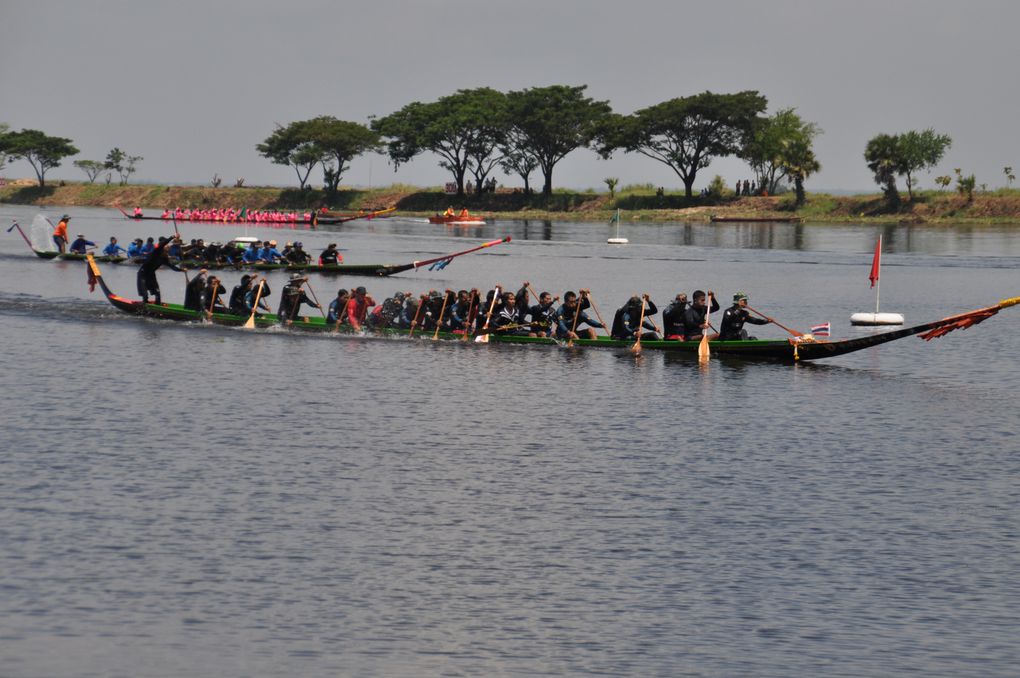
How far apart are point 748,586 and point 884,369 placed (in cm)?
2472

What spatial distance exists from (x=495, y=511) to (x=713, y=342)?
18012 mm

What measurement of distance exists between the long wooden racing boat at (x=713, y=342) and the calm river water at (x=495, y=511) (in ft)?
1.91

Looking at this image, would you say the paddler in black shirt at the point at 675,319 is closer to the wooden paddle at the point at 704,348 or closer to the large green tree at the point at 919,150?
the wooden paddle at the point at 704,348

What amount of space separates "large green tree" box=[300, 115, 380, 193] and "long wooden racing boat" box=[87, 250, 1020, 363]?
126 meters

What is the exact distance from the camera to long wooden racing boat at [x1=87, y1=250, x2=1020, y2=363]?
116ft

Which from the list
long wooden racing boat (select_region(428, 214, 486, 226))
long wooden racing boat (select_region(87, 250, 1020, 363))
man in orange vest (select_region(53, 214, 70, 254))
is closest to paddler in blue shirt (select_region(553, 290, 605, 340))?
long wooden racing boat (select_region(87, 250, 1020, 363))

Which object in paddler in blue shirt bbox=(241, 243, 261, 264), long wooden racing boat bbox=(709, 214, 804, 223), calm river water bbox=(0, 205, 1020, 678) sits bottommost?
calm river water bbox=(0, 205, 1020, 678)

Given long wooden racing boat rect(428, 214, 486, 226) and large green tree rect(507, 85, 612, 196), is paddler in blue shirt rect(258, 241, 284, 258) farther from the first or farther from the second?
large green tree rect(507, 85, 612, 196)

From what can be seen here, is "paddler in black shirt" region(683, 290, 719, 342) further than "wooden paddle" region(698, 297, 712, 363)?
Yes

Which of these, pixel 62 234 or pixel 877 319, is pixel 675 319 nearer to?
pixel 877 319

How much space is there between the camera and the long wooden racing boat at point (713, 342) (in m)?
35.5

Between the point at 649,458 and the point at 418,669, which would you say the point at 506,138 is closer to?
the point at 649,458

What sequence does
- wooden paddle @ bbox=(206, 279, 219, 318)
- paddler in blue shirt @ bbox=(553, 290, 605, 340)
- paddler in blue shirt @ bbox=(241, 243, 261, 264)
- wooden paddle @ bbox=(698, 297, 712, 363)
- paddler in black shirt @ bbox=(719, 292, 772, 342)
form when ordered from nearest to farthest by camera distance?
1. paddler in black shirt @ bbox=(719, 292, 772, 342)
2. wooden paddle @ bbox=(698, 297, 712, 363)
3. paddler in blue shirt @ bbox=(553, 290, 605, 340)
4. wooden paddle @ bbox=(206, 279, 219, 318)
5. paddler in blue shirt @ bbox=(241, 243, 261, 264)

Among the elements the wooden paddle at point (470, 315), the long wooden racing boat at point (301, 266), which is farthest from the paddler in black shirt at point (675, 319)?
the long wooden racing boat at point (301, 266)
